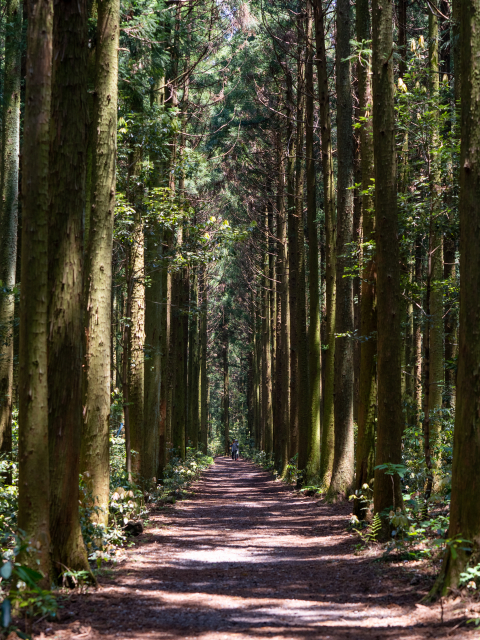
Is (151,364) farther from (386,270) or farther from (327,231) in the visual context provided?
(386,270)

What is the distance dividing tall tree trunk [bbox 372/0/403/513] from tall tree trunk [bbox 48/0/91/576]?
13.5 ft

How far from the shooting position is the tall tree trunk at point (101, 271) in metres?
7.56

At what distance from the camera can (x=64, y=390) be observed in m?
5.62

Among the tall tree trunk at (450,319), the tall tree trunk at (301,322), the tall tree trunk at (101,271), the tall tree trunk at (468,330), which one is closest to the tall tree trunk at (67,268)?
→ the tall tree trunk at (101,271)

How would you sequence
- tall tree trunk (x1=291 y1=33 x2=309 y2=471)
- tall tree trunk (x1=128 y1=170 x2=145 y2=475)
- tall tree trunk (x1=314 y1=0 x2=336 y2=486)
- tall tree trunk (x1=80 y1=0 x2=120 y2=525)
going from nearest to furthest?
1. tall tree trunk (x1=80 y1=0 x2=120 y2=525)
2. tall tree trunk (x1=128 y1=170 x2=145 y2=475)
3. tall tree trunk (x1=314 y1=0 x2=336 y2=486)
4. tall tree trunk (x1=291 y1=33 x2=309 y2=471)

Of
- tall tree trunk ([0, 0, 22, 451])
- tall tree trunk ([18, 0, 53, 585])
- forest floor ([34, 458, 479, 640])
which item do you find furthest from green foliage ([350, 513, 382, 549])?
tall tree trunk ([0, 0, 22, 451])

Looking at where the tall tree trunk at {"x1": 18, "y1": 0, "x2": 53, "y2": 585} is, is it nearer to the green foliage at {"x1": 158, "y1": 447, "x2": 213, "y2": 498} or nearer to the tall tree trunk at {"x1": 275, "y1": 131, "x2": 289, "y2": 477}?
the green foliage at {"x1": 158, "y1": 447, "x2": 213, "y2": 498}

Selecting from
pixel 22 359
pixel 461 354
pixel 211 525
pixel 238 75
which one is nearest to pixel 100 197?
pixel 22 359

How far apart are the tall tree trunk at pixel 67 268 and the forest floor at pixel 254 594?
94cm

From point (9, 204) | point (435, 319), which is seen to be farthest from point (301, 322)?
point (9, 204)

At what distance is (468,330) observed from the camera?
5020 millimetres

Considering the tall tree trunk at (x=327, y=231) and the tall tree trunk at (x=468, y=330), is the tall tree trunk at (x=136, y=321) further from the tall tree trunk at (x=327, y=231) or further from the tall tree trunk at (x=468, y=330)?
the tall tree trunk at (x=468, y=330)

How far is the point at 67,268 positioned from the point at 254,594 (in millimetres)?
3790

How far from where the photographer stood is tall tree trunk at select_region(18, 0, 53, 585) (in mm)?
4559
